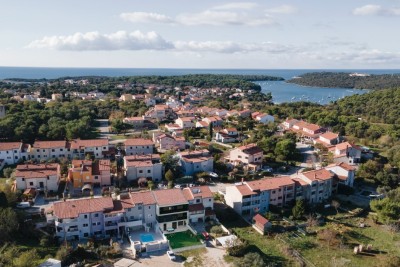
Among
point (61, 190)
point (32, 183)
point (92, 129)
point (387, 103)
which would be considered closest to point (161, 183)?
point (61, 190)

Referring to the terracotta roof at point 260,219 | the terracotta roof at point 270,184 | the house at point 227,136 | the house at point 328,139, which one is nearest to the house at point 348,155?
the house at point 328,139

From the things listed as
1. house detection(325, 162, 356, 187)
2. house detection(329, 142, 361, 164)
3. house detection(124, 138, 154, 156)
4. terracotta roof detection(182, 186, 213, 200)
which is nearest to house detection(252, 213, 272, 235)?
terracotta roof detection(182, 186, 213, 200)

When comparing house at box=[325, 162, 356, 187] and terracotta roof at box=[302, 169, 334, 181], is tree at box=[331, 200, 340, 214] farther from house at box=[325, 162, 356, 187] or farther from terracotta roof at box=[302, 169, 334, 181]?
house at box=[325, 162, 356, 187]

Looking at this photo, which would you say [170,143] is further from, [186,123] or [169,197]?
[169,197]

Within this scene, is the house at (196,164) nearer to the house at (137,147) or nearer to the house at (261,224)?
the house at (137,147)

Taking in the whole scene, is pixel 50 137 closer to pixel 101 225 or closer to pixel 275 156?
pixel 101 225
